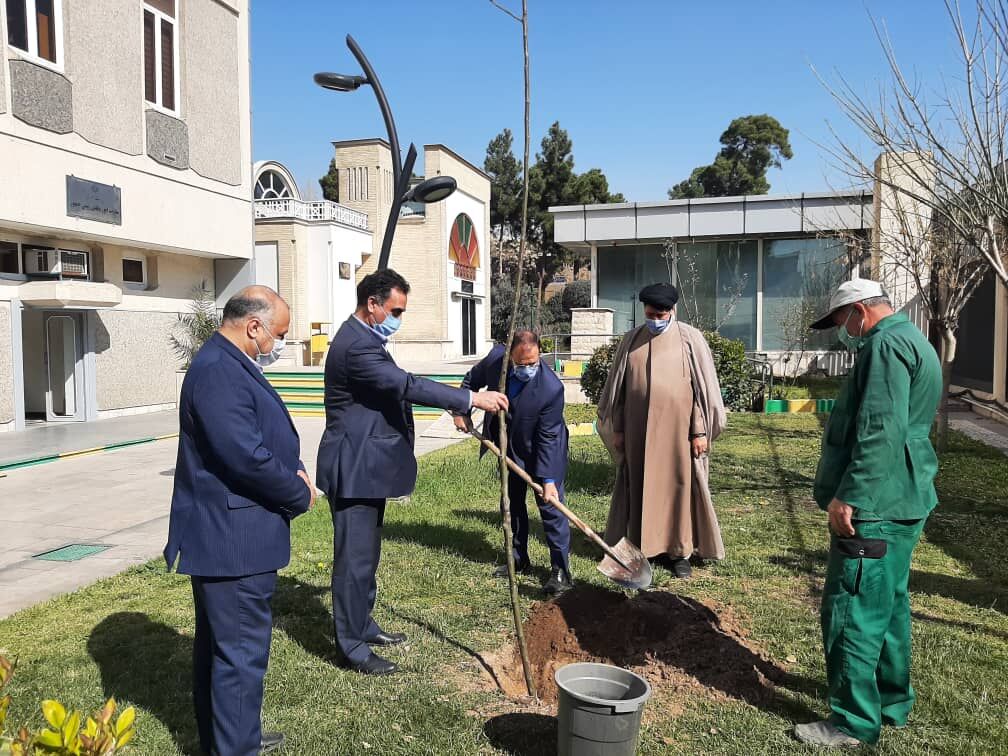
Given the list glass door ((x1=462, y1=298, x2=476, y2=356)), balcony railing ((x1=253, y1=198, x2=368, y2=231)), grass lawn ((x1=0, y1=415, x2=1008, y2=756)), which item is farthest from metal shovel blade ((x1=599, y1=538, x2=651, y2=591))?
glass door ((x1=462, y1=298, x2=476, y2=356))

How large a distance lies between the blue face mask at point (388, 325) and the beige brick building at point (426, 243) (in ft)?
85.2

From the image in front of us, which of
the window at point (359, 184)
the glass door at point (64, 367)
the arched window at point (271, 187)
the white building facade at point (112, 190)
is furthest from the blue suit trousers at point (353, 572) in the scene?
the window at point (359, 184)

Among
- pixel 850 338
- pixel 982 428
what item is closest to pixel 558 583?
pixel 850 338

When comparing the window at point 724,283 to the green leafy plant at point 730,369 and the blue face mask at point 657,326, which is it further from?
the blue face mask at point 657,326

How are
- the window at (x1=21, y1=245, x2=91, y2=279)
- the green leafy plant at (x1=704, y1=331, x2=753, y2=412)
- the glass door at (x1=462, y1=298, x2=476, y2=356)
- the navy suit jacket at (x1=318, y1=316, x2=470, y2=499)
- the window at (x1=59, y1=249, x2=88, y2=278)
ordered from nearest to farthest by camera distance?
the navy suit jacket at (x1=318, y1=316, x2=470, y2=499) < the green leafy plant at (x1=704, y1=331, x2=753, y2=412) < the window at (x1=21, y1=245, x2=91, y2=279) < the window at (x1=59, y1=249, x2=88, y2=278) < the glass door at (x1=462, y1=298, x2=476, y2=356)

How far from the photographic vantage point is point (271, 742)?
3385 millimetres

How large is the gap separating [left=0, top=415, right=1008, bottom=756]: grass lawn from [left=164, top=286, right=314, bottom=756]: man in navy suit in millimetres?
552

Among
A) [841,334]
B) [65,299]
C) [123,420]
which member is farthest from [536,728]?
[123,420]

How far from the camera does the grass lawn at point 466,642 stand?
3.49m

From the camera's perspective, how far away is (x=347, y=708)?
374 cm

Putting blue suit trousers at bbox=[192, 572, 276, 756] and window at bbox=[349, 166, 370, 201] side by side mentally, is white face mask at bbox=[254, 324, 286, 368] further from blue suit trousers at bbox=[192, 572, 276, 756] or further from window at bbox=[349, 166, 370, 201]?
window at bbox=[349, 166, 370, 201]

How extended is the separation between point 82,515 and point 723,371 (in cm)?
1006

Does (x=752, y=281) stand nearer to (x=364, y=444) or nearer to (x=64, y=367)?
(x=64, y=367)

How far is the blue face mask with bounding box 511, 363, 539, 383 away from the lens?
5.46 meters
